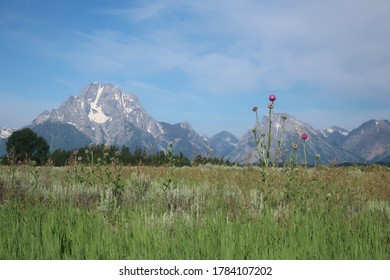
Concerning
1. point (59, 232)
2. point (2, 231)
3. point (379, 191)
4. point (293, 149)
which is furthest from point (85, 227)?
point (379, 191)

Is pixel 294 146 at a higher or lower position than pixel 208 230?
higher

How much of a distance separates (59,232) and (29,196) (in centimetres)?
231

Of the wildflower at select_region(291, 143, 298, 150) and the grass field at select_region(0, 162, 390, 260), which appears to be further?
the wildflower at select_region(291, 143, 298, 150)

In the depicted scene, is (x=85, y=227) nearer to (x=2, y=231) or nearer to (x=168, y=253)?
(x=2, y=231)

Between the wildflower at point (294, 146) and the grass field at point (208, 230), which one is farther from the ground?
the wildflower at point (294, 146)

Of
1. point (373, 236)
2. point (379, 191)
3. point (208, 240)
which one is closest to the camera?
point (208, 240)

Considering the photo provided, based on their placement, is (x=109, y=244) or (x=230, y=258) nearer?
(x=230, y=258)

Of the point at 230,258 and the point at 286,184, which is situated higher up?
the point at 286,184

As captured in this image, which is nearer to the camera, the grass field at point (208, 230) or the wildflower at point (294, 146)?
the grass field at point (208, 230)

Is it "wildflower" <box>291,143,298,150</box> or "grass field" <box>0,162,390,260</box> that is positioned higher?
"wildflower" <box>291,143,298,150</box>

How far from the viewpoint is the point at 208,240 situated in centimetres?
380

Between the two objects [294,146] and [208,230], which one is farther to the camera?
[294,146]
